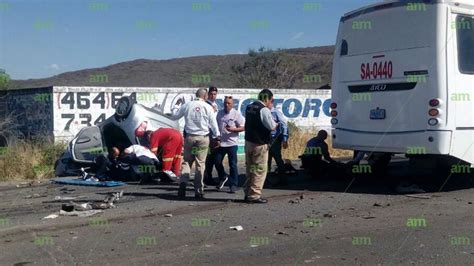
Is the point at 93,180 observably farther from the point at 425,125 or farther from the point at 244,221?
the point at 425,125

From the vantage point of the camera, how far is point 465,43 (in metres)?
11.6

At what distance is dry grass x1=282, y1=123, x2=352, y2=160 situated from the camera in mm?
19812

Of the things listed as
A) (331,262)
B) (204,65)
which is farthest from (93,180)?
(204,65)
